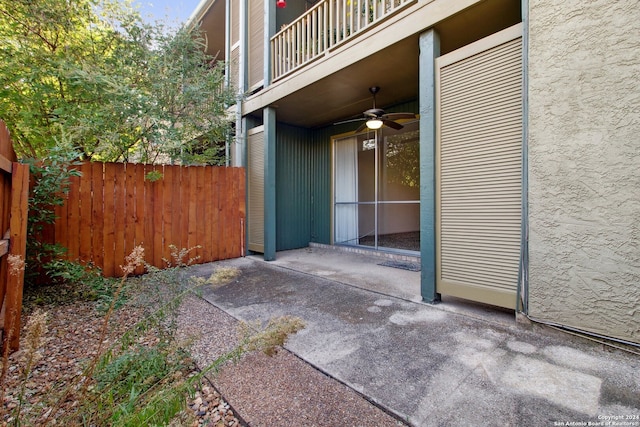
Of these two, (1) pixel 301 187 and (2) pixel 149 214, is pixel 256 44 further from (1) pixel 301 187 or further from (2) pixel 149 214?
(2) pixel 149 214

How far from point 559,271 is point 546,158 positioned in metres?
0.90

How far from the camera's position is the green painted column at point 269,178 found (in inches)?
208

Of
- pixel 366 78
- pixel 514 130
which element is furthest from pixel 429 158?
pixel 366 78

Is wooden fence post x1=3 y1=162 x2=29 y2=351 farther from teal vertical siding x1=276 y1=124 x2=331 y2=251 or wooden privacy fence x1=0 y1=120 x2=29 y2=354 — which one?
teal vertical siding x1=276 y1=124 x2=331 y2=251

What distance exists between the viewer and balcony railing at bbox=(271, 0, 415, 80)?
3777 mm

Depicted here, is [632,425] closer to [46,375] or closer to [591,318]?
[591,318]

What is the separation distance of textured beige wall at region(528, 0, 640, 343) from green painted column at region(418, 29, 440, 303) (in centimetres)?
85

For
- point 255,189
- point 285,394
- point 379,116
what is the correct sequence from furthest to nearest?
1. point 255,189
2. point 379,116
3. point 285,394

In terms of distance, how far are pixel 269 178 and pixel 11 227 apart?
3.56 metres

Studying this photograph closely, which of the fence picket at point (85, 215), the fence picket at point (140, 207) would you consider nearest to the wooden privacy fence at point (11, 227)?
the fence picket at point (85, 215)

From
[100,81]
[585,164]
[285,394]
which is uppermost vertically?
[100,81]

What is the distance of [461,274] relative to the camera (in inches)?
114

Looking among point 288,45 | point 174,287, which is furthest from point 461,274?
point 288,45

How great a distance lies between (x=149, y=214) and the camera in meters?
4.60
